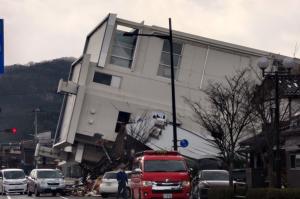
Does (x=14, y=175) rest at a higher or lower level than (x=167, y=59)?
lower

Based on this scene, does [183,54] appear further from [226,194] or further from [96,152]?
[226,194]

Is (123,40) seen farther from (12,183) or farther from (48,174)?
(48,174)

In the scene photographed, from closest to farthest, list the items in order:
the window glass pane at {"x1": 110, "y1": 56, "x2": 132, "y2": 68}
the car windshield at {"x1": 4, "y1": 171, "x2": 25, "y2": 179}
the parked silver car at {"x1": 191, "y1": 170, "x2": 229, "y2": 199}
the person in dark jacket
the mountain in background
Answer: the parked silver car at {"x1": 191, "y1": 170, "x2": 229, "y2": 199}
the person in dark jacket
the car windshield at {"x1": 4, "y1": 171, "x2": 25, "y2": 179}
the window glass pane at {"x1": 110, "y1": 56, "x2": 132, "y2": 68}
the mountain in background

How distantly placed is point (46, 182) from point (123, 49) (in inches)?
1060

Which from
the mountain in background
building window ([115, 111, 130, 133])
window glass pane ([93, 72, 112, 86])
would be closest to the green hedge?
window glass pane ([93, 72, 112, 86])

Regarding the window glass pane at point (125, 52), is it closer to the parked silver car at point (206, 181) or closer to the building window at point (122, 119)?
the building window at point (122, 119)

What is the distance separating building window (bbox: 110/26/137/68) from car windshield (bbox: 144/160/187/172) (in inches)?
1499

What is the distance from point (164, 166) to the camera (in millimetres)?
30297

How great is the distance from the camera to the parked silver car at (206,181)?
3192cm

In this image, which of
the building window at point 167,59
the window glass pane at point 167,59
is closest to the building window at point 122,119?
the building window at point 167,59

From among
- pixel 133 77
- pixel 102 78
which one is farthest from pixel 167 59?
pixel 102 78

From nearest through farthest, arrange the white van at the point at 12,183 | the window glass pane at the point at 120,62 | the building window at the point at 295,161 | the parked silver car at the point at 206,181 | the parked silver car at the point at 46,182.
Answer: the parked silver car at the point at 206,181, the building window at the point at 295,161, the parked silver car at the point at 46,182, the white van at the point at 12,183, the window glass pane at the point at 120,62

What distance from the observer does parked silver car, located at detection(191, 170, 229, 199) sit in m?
31.9

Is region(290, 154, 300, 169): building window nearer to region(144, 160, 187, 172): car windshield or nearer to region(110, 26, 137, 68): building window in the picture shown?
region(144, 160, 187, 172): car windshield
